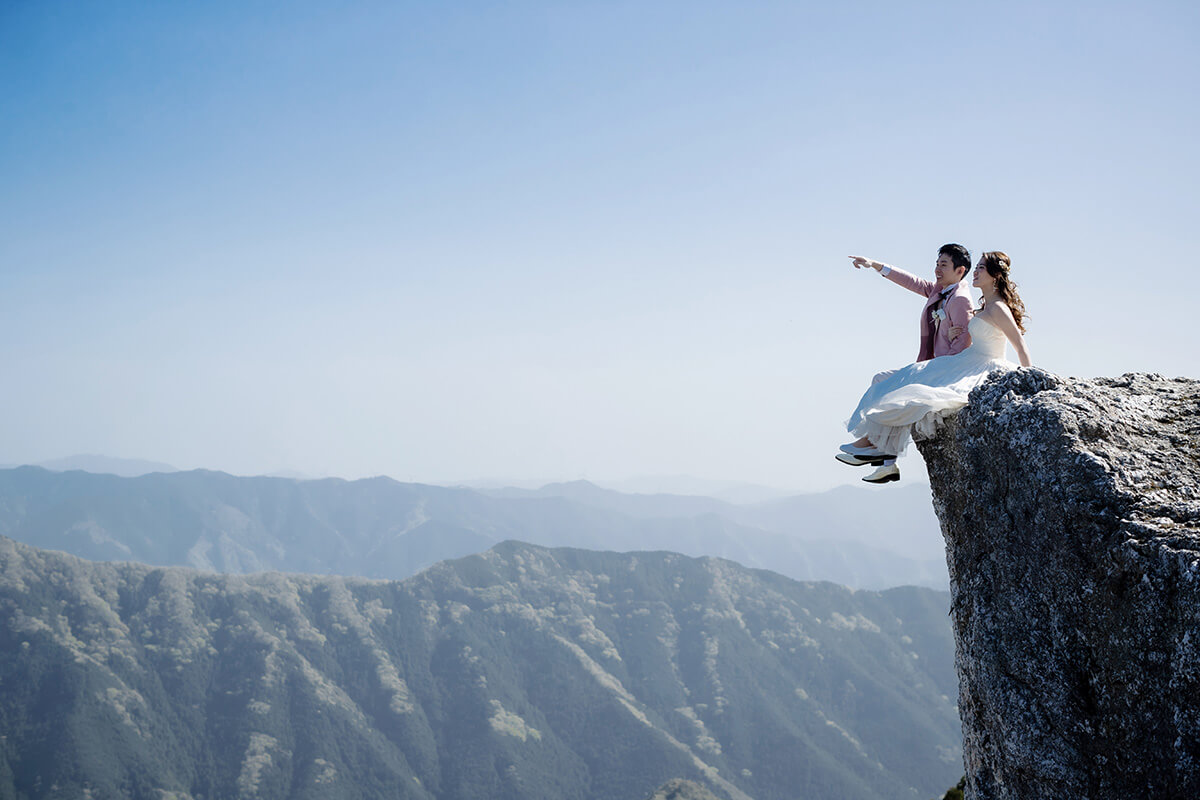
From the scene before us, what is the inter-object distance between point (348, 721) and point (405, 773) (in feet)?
69.0

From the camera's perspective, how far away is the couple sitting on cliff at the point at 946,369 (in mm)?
7906

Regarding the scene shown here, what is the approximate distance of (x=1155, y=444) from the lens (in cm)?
629

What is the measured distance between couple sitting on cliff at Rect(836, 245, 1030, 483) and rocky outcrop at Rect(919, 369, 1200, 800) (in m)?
0.44

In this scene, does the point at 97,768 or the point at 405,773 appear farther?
the point at 405,773

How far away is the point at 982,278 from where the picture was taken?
27.5 feet

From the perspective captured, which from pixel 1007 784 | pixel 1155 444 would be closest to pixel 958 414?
pixel 1155 444

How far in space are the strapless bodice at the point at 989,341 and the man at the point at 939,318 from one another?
0.85 feet

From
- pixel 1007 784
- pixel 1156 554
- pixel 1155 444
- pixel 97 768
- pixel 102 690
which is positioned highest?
pixel 1155 444

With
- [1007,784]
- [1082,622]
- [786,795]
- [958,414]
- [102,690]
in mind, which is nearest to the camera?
[1082,622]

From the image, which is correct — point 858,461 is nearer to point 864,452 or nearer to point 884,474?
point 864,452

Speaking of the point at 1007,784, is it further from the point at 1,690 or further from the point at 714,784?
the point at 1,690

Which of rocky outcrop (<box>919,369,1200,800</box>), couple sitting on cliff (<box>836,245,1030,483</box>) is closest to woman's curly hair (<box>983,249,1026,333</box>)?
couple sitting on cliff (<box>836,245,1030,483</box>)

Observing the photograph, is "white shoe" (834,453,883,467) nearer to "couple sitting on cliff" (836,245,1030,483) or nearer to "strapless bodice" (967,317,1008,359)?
"couple sitting on cliff" (836,245,1030,483)

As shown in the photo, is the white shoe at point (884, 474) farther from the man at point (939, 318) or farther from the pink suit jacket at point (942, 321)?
the pink suit jacket at point (942, 321)
